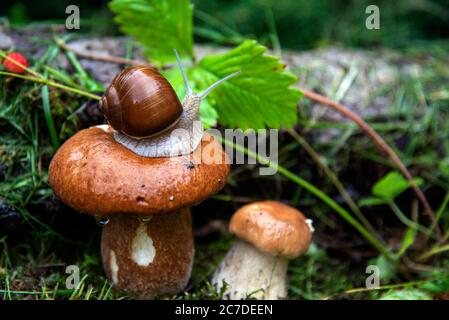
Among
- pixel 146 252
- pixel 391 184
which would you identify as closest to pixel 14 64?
pixel 146 252

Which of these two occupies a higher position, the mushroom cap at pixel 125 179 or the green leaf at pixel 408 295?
the mushroom cap at pixel 125 179

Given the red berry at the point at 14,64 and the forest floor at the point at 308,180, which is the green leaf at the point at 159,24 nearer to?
the forest floor at the point at 308,180

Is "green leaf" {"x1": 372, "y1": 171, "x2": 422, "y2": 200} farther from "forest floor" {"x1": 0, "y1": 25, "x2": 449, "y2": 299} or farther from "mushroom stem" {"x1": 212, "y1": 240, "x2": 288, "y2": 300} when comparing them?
"mushroom stem" {"x1": 212, "y1": 240, "x2": 288, "y2": 300}

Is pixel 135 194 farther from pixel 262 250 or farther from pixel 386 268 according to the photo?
pixel 386 268

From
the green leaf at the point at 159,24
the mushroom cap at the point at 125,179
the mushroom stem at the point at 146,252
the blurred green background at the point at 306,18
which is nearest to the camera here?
the mushroom cap at the point at 125,179

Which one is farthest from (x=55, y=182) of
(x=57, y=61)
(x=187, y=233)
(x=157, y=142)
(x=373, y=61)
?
(x=373, y=61)

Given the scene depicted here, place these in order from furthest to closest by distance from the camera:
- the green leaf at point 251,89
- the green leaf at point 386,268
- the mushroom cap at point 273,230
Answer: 1. the green leaf at point 386,268
2. the green leaf at point 251,89
3. the mushroom cap at point 273,230

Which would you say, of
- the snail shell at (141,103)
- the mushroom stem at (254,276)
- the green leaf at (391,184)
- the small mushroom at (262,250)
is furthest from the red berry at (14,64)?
the green leaf at (391,184)
